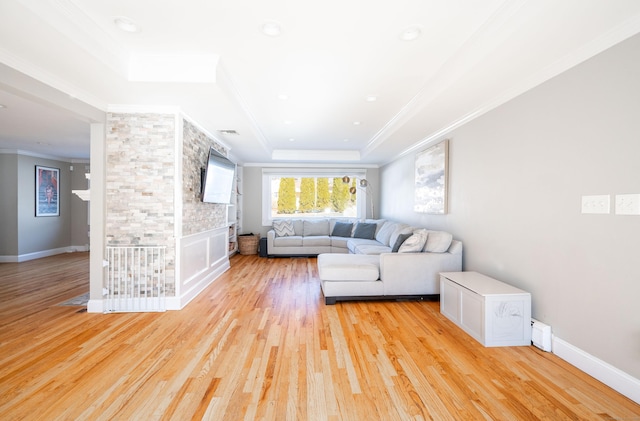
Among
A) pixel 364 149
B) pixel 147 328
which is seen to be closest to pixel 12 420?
pixel 147 328

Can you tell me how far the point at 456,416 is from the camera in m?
1.57

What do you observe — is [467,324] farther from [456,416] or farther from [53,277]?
[53,277]

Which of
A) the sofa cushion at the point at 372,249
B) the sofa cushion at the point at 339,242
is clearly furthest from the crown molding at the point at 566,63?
the sofa cushion at the point at 339,242

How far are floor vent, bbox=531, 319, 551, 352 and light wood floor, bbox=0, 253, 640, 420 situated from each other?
0.07 m

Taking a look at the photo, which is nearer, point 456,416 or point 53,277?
point 456,416

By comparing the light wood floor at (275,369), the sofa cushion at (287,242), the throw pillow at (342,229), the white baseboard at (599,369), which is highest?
the throw pillow at (342,229)

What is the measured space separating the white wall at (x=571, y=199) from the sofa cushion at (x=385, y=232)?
7.01 ft

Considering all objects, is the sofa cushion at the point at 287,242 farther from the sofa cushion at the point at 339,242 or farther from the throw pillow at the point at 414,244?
the throw pillow at the point at 414,244

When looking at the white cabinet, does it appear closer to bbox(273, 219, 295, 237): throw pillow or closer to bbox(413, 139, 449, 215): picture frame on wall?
bbox(413, 139, 449, 215): picture frame on wall

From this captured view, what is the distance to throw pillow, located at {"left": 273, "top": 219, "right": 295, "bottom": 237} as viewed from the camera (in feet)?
22.2

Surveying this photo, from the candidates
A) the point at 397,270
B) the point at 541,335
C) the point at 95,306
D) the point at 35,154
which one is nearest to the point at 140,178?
the point at 95,306

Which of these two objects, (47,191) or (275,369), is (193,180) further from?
(47,191)

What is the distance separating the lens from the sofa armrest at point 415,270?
3.47m

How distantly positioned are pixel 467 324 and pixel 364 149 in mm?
4392
